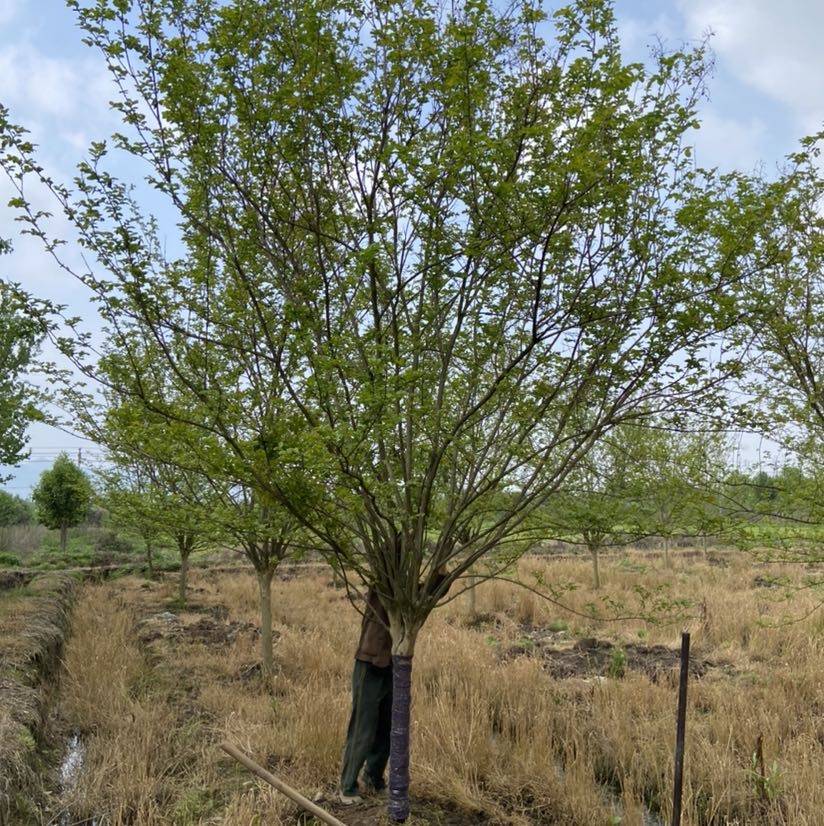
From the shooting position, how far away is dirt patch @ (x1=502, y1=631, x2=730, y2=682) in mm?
8674

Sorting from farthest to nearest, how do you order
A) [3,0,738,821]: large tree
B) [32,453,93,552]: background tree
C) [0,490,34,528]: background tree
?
1. [0,490,34,528]: background tree
2. [32,453,93,552]: background tree
3. [3,0,738,821]: large tree

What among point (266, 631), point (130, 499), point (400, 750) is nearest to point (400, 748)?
point (400, 750)

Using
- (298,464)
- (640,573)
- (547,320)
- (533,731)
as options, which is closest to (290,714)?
(533,731)

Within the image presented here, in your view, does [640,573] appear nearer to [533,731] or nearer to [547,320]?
[533,731]

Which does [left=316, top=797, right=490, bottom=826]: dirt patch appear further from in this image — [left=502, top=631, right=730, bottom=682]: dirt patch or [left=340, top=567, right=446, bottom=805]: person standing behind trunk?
[left=502, top=631, right=730, bottom=682]: dirt patch

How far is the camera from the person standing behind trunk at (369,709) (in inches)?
194

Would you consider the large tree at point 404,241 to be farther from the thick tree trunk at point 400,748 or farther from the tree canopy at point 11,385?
the tree canopy at point 11,385

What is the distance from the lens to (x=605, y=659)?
32.5 ft

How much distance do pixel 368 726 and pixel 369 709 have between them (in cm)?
11

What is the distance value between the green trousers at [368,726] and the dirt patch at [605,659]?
3965mm

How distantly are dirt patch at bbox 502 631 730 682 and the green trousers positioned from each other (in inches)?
156

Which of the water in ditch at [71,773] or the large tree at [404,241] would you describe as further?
the water in ditch at [71,773]

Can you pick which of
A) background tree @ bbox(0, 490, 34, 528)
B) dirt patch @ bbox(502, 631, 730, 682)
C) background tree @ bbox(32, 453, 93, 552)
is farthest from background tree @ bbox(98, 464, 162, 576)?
background tree @ bbox(0, 490, 34, 528)

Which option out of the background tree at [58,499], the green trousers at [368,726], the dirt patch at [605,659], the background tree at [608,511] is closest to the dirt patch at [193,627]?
the dirt patch at [605,659]
